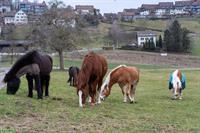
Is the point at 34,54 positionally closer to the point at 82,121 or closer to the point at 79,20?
the point at 82,121

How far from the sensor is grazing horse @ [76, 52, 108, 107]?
578 inches

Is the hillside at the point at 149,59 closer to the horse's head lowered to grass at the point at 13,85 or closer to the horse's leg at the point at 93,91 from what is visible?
the horse's head lowered to grass at the point at 13,85

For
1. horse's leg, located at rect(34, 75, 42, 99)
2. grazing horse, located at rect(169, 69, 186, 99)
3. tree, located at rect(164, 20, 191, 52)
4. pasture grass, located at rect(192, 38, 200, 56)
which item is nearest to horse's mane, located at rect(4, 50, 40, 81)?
horse's leg, located at rect(34, 75, 42, 99)

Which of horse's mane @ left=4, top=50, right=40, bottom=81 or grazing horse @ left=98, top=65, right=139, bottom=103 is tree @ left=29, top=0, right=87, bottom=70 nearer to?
grazing horse @ left=98, top=65, right=139, bottom=103

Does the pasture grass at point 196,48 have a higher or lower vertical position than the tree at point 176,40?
lower

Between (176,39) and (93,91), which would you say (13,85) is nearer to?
(93,91)

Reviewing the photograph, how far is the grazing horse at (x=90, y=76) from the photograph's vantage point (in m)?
14.7

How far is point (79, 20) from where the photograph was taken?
225 ft

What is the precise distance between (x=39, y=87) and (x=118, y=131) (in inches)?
252

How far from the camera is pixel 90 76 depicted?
15.4 m

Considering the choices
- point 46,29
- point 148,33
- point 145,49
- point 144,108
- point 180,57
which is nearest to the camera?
point 144,108


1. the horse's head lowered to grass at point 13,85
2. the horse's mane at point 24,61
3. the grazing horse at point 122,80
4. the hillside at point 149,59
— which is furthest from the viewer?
the hillside at point 149,59

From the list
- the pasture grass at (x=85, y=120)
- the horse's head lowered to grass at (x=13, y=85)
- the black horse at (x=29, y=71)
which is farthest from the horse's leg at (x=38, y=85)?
the pasture grass at (x=85, y=120)

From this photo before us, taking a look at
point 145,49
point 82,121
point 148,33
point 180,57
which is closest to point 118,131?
point 82,121
